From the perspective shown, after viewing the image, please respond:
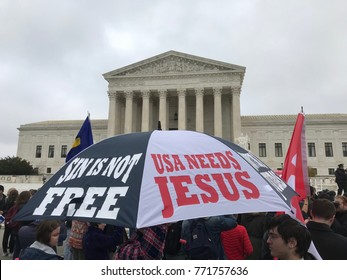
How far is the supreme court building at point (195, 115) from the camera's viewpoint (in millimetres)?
44594

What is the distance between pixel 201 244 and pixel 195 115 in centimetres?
4593

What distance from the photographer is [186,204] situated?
2355 millimetres

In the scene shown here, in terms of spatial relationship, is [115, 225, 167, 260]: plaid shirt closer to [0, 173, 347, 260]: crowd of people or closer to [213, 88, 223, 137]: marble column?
[0, 173, 347, 260]: crowd of people

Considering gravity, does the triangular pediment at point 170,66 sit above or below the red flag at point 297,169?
above

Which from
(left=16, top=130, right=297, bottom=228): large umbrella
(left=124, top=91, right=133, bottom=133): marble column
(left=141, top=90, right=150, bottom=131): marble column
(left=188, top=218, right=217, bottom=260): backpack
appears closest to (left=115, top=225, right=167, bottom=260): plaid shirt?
(left=16, top=130, right=297, bottom=228): large umbrella

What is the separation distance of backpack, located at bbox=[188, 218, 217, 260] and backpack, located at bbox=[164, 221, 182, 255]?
671 mm

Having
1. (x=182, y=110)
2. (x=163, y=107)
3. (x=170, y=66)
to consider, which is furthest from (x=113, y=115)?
(x=170, y=66)

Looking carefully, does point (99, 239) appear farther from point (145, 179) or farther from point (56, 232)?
point (145, 179)

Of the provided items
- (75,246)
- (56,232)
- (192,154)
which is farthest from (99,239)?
(192,154)

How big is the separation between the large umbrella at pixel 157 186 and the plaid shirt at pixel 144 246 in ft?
2.68

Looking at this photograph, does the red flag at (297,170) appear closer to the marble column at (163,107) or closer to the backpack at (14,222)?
the backpack at (14,222)

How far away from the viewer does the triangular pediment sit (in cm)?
4540

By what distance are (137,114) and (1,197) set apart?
136ft

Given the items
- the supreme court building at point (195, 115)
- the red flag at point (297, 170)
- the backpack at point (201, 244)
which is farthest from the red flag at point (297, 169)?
the supreme court building at point (195, 115)
